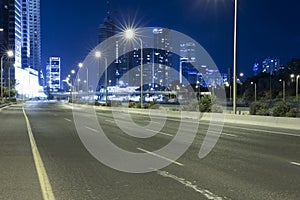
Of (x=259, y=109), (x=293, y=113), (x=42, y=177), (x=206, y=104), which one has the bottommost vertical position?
(x=42, y=177)

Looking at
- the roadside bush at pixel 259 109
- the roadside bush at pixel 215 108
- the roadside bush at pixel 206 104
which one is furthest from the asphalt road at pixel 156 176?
the roadside bush at pixel 206 104

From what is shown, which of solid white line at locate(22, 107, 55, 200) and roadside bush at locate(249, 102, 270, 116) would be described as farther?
roadside bush at locate(249, 102, 270, 116)

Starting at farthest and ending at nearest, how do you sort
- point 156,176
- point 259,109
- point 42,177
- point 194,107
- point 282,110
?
point 194,107, point 259,109, point 282,110, point 156,176, point 42,177

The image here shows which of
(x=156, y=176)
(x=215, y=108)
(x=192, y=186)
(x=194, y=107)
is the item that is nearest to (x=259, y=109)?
(x=215, y=108)

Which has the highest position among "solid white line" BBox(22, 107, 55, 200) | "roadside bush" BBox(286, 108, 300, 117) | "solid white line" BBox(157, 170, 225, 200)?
"roadside bush" BBox(286, 108, 300, 117)

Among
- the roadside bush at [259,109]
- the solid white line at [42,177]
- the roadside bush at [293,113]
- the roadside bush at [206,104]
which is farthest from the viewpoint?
the roadside bush at [206,104]

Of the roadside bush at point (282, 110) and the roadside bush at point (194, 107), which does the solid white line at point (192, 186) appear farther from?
the roadside bush at point (194, 107)

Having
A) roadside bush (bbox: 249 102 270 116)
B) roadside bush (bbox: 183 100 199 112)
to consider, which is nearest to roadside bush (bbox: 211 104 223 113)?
roadside bush (bbox: 183 100 199 112)

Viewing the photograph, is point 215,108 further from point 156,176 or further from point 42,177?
point 42,177

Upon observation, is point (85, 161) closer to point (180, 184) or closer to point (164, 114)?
point (180, 184)

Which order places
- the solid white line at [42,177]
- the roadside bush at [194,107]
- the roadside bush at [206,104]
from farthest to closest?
the roadside bush at [194,107] < the roadside bush at [206,104] < the solid white line at [42,177]

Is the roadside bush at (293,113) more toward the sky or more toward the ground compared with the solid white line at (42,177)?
more toward the sky

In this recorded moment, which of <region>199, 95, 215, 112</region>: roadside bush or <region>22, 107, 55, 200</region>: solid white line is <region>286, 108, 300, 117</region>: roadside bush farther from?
<region>22, 107, 55, 200</region>: solid white line

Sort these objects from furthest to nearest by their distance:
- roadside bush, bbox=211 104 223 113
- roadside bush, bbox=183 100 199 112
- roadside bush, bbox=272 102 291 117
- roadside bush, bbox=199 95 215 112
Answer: roadside bush, bbox=183 100 199 112 → roadside bush, bbox=199 95 215 112 → roadside bush, bbox=211 104 223 113 → roadside bush, bbox=272 102 291 117
